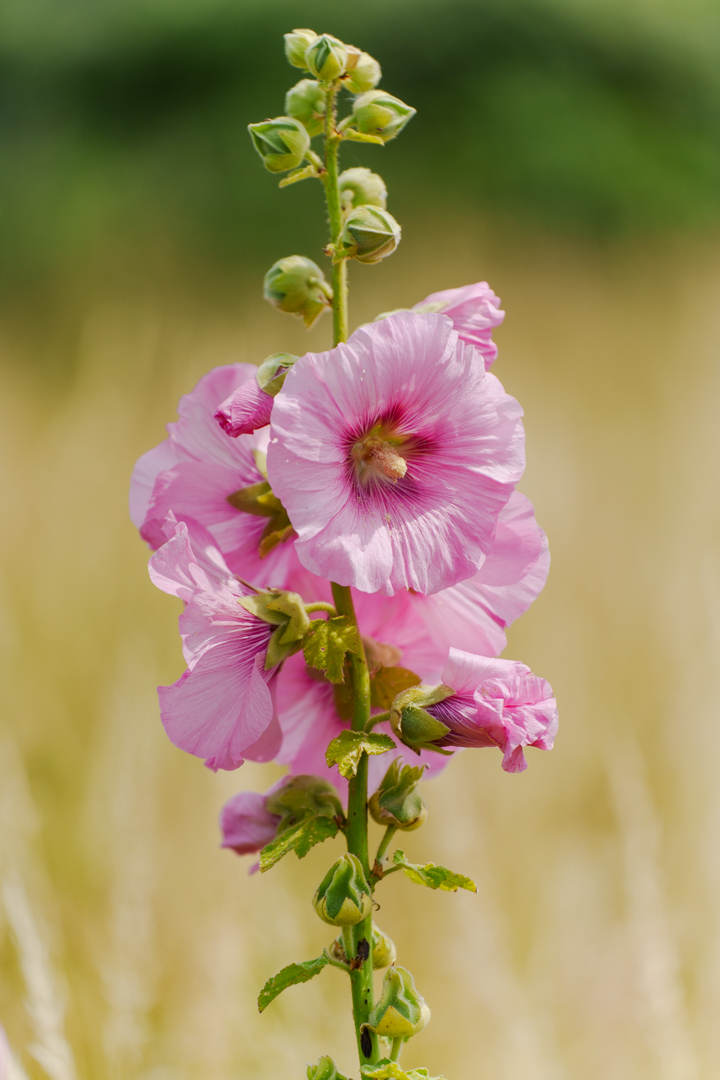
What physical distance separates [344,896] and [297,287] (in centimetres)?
26

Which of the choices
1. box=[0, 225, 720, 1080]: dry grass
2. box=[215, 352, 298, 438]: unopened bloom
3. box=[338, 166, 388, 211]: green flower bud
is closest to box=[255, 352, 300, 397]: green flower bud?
box=[215, 352, 298, 438]: unopened bloom

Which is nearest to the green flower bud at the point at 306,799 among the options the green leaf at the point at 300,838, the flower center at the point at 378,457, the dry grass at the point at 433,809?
the green leaf at the point at 300,838

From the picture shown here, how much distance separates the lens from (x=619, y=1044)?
0.95 metres

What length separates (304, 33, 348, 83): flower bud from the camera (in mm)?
389

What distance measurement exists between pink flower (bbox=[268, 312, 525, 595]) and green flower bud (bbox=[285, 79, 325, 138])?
126 millimetres

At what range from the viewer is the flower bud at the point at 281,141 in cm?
40

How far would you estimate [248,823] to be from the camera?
423 mm

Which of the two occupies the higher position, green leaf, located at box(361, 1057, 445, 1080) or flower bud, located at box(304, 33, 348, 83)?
flower bud, located at box(304, 33, 348, 83)

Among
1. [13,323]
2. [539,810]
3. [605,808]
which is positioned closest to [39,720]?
[539,810]

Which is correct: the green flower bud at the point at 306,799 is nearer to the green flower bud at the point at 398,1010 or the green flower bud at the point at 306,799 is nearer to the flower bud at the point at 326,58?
the green flower bud at the point at 398,1010

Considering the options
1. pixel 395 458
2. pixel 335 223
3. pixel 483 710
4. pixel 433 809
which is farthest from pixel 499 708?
pixel 433 809

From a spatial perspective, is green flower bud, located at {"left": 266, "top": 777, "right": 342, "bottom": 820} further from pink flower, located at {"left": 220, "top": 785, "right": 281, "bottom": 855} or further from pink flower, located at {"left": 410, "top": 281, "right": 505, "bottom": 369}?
pink flower, located at {"left": 410, "top": 281, "right": 505, "bottom": 369}

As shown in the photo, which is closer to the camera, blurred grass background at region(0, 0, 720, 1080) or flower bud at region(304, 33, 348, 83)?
flower bud at region(304, 33, 348, 83)

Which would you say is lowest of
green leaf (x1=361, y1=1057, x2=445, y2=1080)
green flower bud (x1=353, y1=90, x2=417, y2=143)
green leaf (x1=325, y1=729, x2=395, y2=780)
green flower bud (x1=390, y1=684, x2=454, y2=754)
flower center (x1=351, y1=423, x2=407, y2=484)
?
green leaf (x1=361, y1=1057, x2=445, y2=1080)
